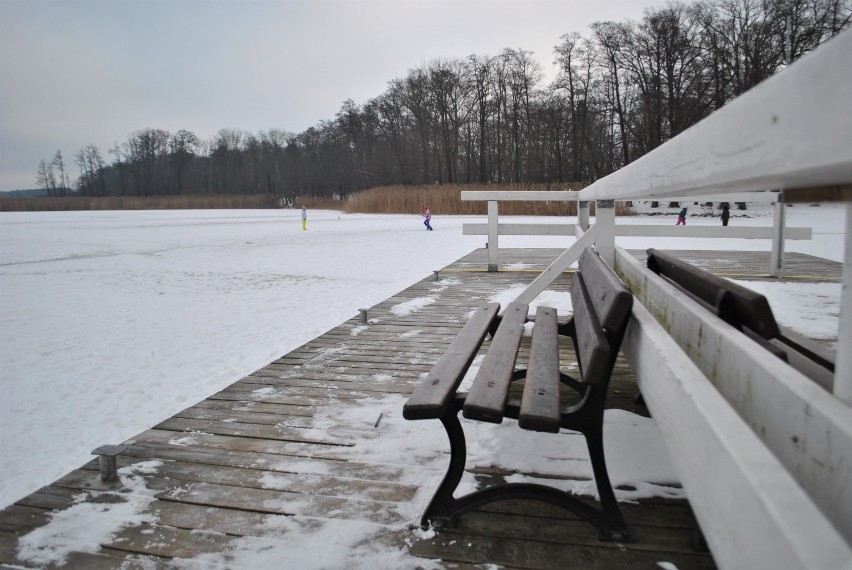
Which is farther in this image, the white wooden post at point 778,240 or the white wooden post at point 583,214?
the white wooden post at point 583,214

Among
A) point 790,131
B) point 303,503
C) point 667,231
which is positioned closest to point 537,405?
point 303,503

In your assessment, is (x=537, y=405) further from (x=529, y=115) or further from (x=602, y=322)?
(x=529, y=115)

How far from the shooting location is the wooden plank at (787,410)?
97 centimetres

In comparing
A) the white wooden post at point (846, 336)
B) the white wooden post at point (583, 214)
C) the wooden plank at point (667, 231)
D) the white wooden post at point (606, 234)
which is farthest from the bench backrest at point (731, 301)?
the white wooden post at point (583, 214)

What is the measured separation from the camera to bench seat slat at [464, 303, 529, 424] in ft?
5.99

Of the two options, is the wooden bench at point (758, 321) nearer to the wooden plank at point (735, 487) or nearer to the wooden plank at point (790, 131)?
the wooden plank at point (735, 487)

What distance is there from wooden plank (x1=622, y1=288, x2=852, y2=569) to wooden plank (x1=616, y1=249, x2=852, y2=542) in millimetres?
121

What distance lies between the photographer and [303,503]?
2.31 m

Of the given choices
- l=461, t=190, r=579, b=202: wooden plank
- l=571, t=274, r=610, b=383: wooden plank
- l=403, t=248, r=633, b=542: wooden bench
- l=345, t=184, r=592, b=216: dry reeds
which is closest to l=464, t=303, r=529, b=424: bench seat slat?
l=403, t=248, r=633, b=542: wooden bench

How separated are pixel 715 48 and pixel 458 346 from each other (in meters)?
39.8

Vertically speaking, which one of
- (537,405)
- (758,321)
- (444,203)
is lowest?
(537,405)

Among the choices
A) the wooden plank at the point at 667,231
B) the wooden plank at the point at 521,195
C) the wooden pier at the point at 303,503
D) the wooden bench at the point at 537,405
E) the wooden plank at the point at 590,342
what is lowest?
the wooden pier at the point at 303,503

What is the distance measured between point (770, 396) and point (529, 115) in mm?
53210

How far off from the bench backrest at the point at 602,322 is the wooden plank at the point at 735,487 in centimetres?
26
